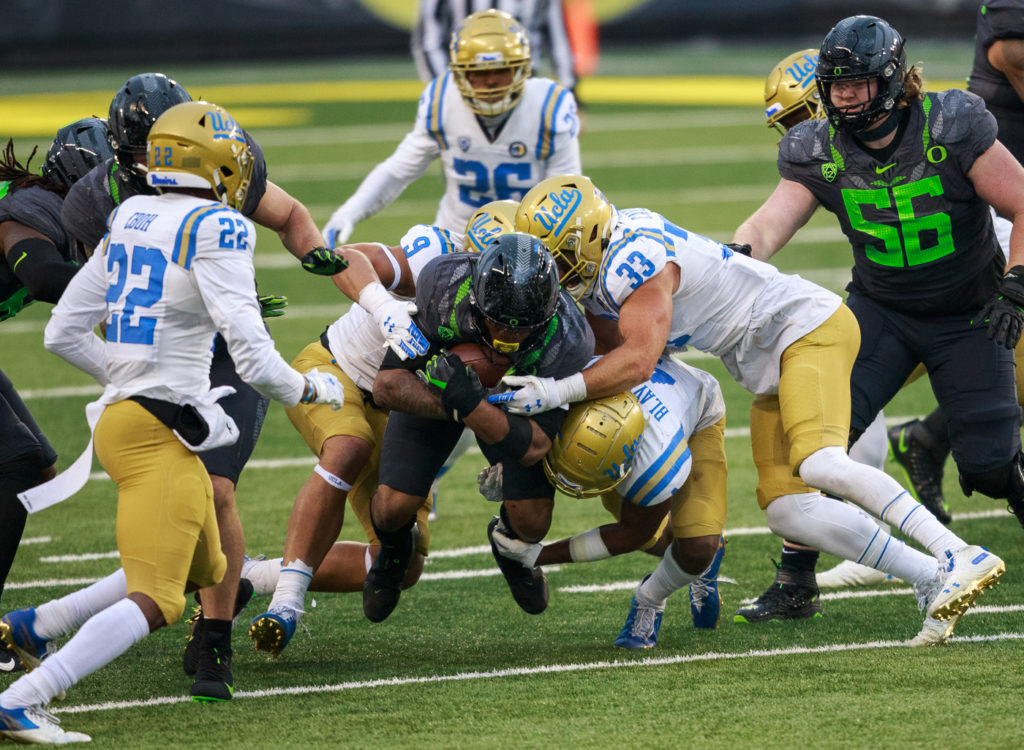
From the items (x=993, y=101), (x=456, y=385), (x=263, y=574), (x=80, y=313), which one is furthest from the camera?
(x=993, y=101)

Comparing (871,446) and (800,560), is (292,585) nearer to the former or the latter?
(800,560)

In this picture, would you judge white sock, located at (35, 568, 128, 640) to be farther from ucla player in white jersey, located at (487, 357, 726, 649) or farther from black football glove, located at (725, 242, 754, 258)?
black football glove, located at (725, 242, 754, 258)

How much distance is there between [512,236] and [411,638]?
52.9 inches

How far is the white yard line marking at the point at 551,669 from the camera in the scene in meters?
3.87

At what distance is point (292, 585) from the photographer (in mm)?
4258

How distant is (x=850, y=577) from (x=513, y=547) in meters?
1.37

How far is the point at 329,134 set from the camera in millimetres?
15758

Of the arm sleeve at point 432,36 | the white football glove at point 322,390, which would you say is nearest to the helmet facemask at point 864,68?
the white football glove at point 322,390

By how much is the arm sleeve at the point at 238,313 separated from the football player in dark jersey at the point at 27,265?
32.2 inches

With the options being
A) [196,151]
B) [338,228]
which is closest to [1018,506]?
[338,228]

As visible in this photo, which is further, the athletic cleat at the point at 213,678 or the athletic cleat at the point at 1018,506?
the athletic cleat at the point at 1018,506

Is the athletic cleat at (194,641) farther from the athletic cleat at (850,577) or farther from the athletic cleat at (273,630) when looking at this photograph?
the athletic cleat at (850,577)

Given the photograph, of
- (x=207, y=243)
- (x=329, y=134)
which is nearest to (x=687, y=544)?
(x=207, y=243)

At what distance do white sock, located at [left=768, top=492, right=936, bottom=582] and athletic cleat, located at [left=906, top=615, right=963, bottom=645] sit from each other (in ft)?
0.42
